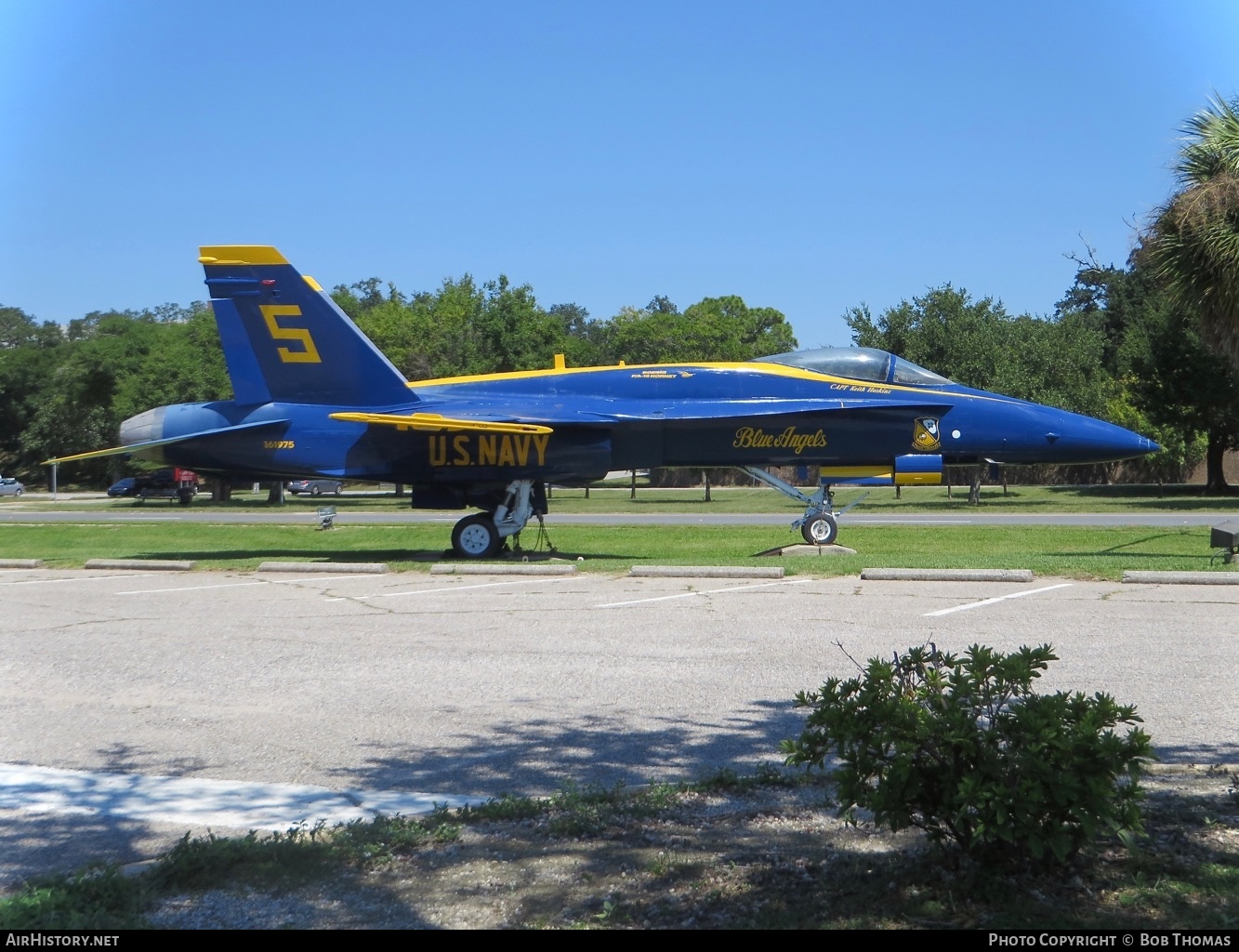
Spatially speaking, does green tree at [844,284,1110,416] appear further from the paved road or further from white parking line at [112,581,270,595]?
white parking line at [112,581,270,595]

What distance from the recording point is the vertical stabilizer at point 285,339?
62.1 feet

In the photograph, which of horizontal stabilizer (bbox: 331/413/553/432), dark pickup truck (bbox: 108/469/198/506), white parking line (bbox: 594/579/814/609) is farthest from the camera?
dark pickup truck (bbox: 108/469/198/506)

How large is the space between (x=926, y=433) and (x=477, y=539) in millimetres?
7561

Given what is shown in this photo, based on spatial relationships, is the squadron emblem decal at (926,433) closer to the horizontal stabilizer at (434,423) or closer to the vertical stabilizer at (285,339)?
the horizontal stabilizer at (434,423)

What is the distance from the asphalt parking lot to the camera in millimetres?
6129

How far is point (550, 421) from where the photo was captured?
61.2 feet

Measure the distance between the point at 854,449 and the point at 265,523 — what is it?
61.4 ft

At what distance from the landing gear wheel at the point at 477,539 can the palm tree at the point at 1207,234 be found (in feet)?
38.4

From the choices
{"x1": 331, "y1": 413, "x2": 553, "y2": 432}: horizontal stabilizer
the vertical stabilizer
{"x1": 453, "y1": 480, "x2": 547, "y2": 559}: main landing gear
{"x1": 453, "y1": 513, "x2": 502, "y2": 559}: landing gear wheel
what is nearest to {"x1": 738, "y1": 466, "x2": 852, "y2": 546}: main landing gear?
{"x1": 453, "y1": 480, "x2": 547, "y2": 559}: main landing gear

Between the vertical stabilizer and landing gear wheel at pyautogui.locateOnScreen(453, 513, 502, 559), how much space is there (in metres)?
2.45

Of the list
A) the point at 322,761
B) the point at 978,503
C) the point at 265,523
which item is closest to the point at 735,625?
the point at 322,761

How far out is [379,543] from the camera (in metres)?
23.6

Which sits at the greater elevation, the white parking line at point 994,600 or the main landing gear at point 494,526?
the main landing gear at point 494,526

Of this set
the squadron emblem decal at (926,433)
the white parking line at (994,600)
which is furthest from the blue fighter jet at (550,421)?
the white parking line at (994,600)
